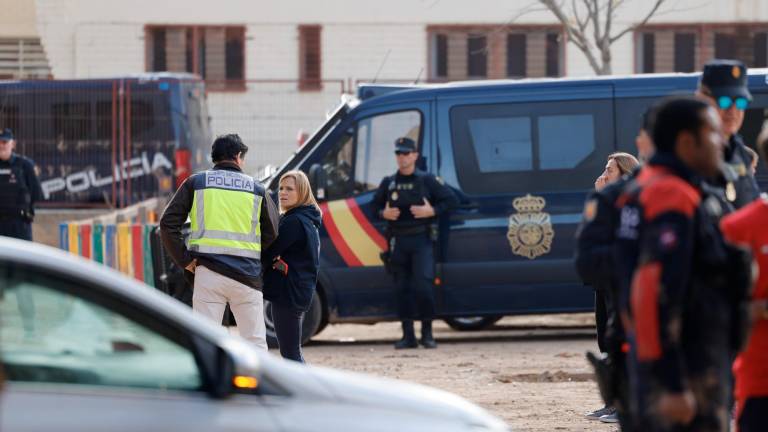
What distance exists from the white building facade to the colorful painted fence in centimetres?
1599

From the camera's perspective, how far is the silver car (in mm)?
4395

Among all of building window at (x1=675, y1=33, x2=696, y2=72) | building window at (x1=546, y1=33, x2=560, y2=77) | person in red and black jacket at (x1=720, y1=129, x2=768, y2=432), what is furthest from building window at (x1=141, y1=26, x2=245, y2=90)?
person in red and black jacket at (x1=720, y1=129, x2=768, y2=432)

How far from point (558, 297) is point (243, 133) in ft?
52.6

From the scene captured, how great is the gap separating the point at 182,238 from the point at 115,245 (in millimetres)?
7872

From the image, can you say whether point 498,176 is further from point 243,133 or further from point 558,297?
point 243,133

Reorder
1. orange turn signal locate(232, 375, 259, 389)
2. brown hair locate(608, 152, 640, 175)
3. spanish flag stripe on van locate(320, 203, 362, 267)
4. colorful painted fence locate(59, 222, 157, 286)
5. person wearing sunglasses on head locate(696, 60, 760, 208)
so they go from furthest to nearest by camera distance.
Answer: colorful painted fence locate(59, 222, 157, 286) → spanish flag stripe on van locate(320, 203, 362, 267) → brown hair locate(608, 152, 640, 175) → person wearing sunglasses on head locate(696, 60, 760, 208) → orange turn signal locate(232, 375, 259, 389)

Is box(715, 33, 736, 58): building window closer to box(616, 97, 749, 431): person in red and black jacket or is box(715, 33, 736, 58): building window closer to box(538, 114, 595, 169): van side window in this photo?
box(538, 114, 595, 169): van side window

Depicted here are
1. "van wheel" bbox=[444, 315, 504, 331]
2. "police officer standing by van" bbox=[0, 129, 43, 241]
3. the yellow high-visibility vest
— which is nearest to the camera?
the yellow high-visibility vest

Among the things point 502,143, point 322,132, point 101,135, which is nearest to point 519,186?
point 502,143

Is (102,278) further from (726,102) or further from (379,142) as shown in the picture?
(379,142)

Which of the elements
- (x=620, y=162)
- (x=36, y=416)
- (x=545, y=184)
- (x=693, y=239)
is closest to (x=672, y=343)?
(x=693, y=239)

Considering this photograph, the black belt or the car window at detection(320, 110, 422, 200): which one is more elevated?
the car window at detection(320, 110, 422, 200)

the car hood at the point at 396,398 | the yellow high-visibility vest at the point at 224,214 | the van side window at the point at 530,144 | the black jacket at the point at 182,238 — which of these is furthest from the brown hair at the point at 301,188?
the car hood at the point at 396,398

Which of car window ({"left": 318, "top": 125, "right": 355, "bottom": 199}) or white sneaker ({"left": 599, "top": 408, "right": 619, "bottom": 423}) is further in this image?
car window ({"left": 318, "top": 125, "right": 355, "bottom": 199})
